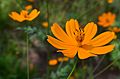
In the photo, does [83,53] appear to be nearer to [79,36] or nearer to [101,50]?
[101,50]

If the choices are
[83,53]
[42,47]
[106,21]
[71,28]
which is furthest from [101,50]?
[42,47]

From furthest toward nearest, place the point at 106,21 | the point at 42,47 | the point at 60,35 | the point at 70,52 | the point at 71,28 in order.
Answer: the point at 42,47 → the point at 106,21 → the point at 71,28 → the point at 60,35 → the point at 70,52

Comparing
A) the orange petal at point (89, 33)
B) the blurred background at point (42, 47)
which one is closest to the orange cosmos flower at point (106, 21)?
the blurred background at point (42, 47)

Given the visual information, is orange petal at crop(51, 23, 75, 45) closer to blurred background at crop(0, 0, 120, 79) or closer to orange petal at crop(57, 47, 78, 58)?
orange petal at crop(57, 47, 78, 58)

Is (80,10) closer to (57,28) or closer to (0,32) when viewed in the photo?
(0,32)

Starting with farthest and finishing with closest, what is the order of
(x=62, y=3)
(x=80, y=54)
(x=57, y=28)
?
(x=62, y=3), (x=57, y=28), (x=80, y=54)

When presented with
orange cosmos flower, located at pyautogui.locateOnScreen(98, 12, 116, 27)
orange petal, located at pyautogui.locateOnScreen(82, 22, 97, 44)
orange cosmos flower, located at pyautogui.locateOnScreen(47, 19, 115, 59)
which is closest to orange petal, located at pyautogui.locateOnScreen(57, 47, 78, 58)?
orange cosmos flower, located at pyautogui.locateOnScreen(47, 19, 115, 59)

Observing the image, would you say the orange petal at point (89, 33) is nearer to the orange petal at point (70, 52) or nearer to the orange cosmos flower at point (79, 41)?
the orange cosmos flower at point (79, 41)

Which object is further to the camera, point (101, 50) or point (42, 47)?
point (42, 47)

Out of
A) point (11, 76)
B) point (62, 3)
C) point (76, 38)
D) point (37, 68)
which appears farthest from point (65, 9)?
Answer: point (76, 38)
